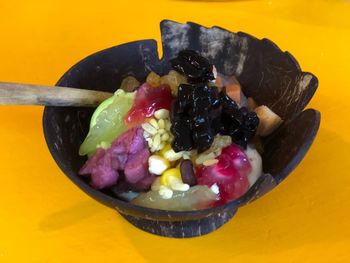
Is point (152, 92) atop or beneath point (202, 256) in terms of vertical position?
atop

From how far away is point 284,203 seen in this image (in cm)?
110

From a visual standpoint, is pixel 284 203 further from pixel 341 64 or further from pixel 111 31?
pixel 111 31

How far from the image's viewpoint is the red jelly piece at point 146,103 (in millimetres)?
1021

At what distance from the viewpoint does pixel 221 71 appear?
4.08 ft

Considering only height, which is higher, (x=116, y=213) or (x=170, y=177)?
(x=170, y=177)

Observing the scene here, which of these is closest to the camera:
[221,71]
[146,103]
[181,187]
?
[181,187]

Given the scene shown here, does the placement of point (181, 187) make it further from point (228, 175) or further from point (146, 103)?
point (146, 103)

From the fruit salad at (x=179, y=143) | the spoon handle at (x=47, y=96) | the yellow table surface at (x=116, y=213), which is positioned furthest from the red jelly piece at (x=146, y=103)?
the yellow table surface at (x=116, y=213)

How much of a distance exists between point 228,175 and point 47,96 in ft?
1.36

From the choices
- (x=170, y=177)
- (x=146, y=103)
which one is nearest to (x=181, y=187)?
(x=170, y=177)

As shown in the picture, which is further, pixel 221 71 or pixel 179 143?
pixel 221 71

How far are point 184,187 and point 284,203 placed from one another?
0.99 ft

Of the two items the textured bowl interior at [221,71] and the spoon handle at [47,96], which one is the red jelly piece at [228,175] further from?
the spoon handle at [47,96]
